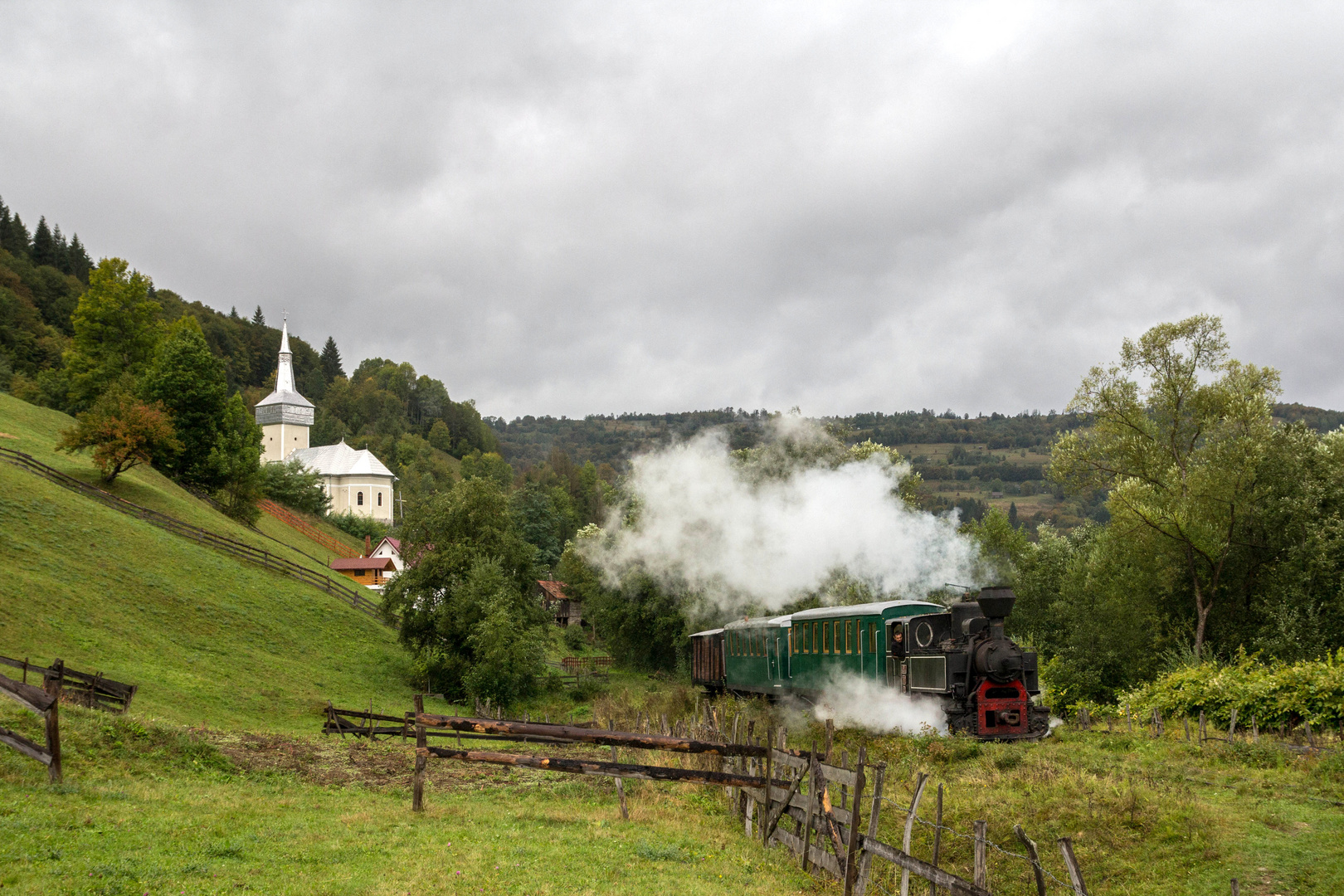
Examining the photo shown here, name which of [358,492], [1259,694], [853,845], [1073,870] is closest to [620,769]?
[853,845]

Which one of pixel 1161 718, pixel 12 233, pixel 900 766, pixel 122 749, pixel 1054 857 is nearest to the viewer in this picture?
pixel 1054 857

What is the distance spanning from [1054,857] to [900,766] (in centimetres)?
524

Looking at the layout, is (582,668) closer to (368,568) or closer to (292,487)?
(368,568)

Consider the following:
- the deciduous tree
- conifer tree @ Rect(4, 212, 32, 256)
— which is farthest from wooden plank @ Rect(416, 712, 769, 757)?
conifer tree @ Rect(4, 212, 32, 256)

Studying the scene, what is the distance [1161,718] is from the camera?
71.9 feet

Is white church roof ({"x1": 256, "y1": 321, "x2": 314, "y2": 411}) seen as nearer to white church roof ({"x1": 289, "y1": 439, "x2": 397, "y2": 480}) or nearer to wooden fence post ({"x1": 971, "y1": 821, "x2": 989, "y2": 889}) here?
white church roof ({"x1": 289, "y1": 439, "x2": 397, "y2": 480})

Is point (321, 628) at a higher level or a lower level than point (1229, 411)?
lower

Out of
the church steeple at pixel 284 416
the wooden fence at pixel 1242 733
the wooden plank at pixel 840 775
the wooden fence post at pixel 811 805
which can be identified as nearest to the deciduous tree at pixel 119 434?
the wooden fence post at pixel 811 805

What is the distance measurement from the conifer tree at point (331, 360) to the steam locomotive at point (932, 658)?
17880cm

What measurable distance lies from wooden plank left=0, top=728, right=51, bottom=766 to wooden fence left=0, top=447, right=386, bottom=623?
28794 mm

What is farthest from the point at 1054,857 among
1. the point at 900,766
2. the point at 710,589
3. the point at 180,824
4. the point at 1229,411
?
the point at 710,589

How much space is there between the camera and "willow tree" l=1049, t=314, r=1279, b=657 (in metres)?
29.8

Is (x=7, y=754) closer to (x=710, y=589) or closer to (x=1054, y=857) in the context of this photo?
(x=1054, y=857)

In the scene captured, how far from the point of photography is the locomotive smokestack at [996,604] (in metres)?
19.0
